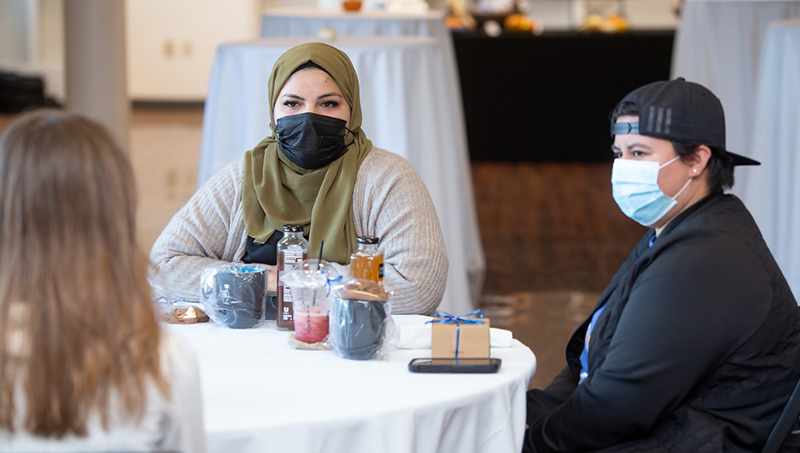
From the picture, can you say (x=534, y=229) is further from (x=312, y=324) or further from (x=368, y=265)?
(x=312, y=324)

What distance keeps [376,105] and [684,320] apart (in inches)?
95.9

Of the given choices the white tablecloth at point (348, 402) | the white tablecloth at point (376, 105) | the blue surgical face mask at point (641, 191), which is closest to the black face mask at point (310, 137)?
the white tablecloth at point (348, 402)

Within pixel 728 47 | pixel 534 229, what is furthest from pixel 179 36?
pixel 728 47

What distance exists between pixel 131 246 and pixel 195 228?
4.02 feet

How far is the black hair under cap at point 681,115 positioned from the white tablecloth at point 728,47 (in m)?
4.06

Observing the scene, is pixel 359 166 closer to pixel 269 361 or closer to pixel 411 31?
pixel 269 361

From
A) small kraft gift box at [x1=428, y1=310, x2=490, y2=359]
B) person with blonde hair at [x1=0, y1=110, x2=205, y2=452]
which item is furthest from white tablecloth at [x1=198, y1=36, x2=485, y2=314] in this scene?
person with blonde hair at [x1=0, y1=110, x2=205, y2=452]

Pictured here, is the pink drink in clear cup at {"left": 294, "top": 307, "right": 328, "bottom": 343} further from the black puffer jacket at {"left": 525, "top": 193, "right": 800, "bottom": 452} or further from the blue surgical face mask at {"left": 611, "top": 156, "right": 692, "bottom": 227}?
the blue surgical face mask at {"left": 611, "top": 156, "right": 692, "bottom": 227}

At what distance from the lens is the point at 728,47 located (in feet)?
19.0

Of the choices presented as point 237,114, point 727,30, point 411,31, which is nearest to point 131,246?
point 237,114

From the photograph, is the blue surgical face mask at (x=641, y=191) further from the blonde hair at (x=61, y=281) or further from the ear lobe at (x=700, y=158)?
the blonde hair at (x=61, y=281)

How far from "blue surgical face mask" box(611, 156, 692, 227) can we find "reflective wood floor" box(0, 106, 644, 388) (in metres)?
1.60

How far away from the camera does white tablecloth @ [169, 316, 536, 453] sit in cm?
142

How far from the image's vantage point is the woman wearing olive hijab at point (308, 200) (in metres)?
2.31
